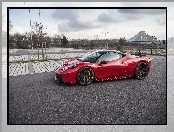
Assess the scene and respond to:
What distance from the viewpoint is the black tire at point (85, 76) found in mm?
2920

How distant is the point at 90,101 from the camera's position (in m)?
3.03

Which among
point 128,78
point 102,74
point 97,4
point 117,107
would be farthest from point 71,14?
point 117,107

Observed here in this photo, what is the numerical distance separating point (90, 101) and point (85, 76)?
0.38 meters

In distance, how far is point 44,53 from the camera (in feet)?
9.93

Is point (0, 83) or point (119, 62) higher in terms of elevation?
point (119, 62)

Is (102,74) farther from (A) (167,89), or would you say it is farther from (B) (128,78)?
(A) (167,89)

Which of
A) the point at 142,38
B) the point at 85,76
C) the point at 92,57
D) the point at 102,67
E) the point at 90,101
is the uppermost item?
the point at 142,38

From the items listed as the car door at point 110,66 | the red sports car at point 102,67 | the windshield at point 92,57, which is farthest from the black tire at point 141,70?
the windshield at point 92,57

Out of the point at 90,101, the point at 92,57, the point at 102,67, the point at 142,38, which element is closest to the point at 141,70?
the point at 142,38

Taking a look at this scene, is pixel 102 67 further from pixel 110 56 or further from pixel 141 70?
pixel 141 70

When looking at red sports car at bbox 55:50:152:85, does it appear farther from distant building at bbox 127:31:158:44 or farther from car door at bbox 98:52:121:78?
distant building at bbox 127:31:158:44

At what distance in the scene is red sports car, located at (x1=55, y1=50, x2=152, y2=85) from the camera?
292 centimetres

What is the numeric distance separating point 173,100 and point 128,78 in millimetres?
746

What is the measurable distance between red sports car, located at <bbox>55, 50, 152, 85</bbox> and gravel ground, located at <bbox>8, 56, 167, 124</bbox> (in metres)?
0.10
